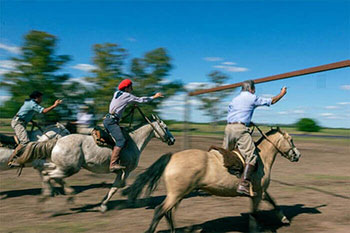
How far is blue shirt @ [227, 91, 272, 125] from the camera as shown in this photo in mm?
5695

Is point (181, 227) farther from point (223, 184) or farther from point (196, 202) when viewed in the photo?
point (196, 202)

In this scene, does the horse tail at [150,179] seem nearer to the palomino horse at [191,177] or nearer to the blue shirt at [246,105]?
the palomino horse at [191,177]

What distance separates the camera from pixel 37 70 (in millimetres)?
38031

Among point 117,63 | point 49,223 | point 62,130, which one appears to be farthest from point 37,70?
point 49,223

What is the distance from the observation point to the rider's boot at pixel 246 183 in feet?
17.5

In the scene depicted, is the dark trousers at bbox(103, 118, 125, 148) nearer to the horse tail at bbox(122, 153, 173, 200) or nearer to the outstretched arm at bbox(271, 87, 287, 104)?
the horse tail at bbox(122, 153, 173, 200)

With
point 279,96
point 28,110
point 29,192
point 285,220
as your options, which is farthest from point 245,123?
point 29,192

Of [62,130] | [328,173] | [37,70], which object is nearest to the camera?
[62,130]

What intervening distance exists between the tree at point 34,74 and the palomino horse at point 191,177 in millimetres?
35108

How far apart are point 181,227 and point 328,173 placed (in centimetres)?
1014

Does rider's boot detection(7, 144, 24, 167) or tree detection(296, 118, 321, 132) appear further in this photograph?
tree detection(296, 118, 321, 132)

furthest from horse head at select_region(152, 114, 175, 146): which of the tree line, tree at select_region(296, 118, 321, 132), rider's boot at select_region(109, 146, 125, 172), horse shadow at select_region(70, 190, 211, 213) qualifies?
the tree line

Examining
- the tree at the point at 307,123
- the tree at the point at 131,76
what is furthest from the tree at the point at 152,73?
the tree at the point at 307,123

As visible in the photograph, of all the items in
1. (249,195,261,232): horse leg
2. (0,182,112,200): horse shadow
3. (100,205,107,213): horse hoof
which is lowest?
(0,182,112,200): horse shadow
